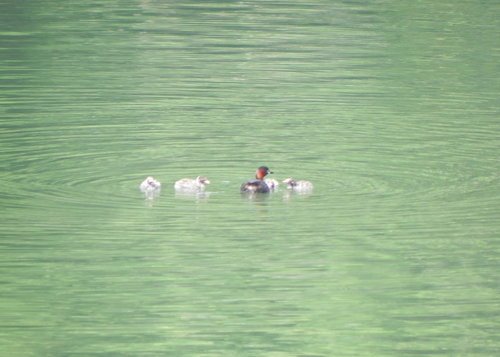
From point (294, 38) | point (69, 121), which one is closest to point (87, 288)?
point (69, 121)

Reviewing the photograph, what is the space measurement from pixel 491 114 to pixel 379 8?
36.4ft

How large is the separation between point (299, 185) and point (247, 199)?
23.6 inches

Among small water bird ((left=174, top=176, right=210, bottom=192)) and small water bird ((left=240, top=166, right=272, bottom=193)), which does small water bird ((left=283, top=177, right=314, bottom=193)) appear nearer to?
small water bird ((left=240, top=166, right=272, bottom=193))

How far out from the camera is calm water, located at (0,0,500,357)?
35.8 feet

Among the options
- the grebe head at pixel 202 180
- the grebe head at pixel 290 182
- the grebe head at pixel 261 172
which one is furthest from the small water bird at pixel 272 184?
the grebe head at pixel 202 180

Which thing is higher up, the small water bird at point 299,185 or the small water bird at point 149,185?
the small water bird at point 149,185

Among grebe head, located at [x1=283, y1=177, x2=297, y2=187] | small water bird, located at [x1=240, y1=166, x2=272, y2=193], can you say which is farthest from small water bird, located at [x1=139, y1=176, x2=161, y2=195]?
grebe head, located at [x1=283, y1=177, x2=297, y2=187]

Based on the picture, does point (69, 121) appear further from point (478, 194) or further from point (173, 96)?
point (478, 194)

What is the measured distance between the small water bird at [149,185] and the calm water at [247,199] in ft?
0.71

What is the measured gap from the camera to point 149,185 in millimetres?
14453

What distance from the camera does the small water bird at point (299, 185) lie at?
1466 centimetres

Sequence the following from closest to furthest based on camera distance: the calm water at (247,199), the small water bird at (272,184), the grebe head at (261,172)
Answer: the calm water at (247,199), the grebe head at (261,172), the small water bird at (272,184)

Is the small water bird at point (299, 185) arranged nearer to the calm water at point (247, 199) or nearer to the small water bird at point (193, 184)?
the calm water at point (247, 199)

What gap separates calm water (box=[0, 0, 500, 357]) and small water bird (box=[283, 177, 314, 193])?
0.15 meters
